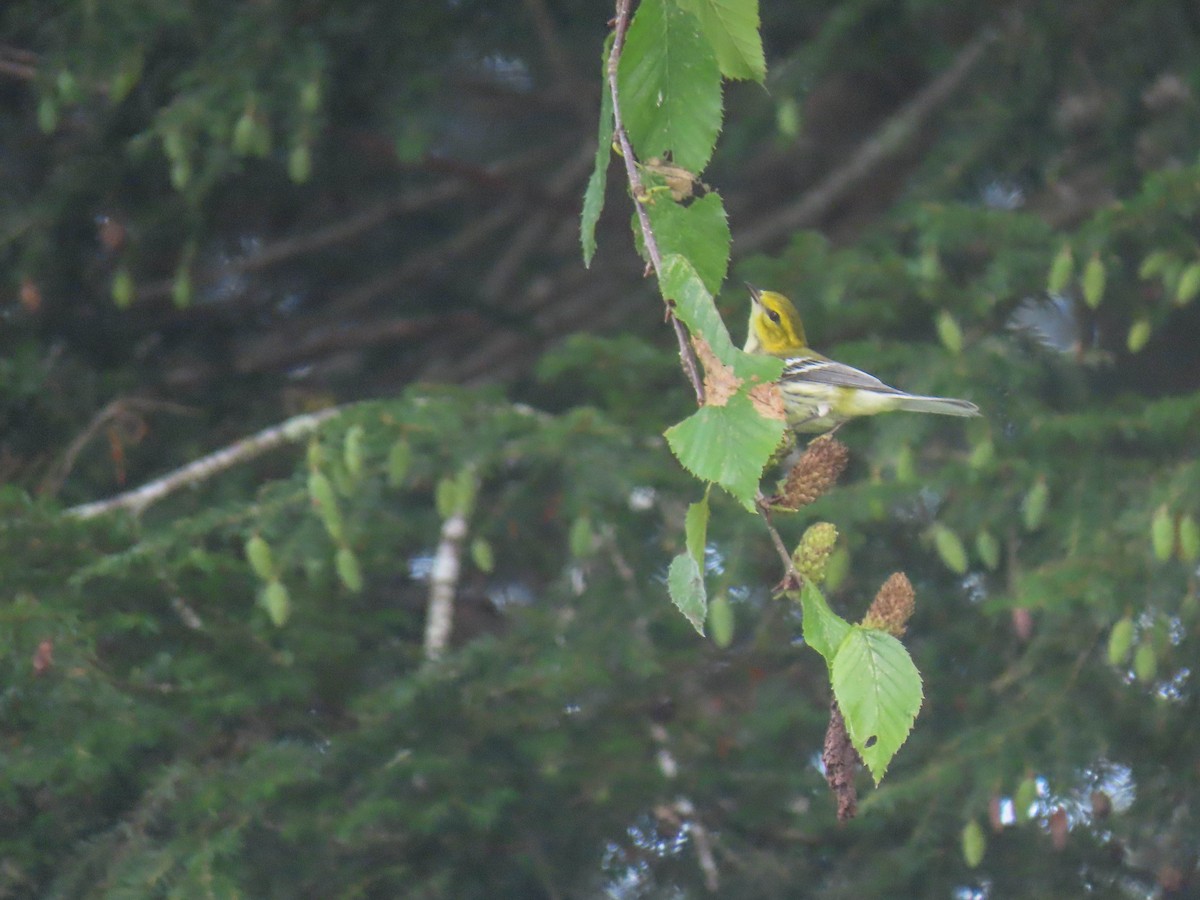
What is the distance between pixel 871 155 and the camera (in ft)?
16.1

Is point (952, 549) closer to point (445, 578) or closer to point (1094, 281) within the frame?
point (1094, 281)

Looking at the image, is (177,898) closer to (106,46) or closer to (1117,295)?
(106,46)

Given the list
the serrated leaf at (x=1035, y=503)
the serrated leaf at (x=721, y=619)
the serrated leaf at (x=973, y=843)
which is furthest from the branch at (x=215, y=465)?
the serrated leaf at (x=973, y=843)

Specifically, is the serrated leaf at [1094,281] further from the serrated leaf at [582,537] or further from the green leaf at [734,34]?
the green leaf at [734,34]

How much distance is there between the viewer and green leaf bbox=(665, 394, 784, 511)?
149cm

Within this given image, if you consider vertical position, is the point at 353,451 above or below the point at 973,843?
above

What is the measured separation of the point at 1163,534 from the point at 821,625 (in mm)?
1701

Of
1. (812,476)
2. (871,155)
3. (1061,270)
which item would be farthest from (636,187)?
(871,155)

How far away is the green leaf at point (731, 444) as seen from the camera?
4.90ft

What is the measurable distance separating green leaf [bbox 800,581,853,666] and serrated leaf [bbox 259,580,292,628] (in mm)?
1838

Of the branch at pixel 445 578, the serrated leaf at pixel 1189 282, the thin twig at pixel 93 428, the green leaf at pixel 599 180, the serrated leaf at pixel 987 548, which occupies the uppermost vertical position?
the green leaf at pixel 599 180

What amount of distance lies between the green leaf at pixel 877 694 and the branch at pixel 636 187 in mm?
307

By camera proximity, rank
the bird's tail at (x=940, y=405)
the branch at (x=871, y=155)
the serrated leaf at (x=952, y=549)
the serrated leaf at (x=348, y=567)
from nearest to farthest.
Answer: the bird's tail at (x=940, y=405)
the serrated leaf at (x=348, y=567)
the serrated leaf at (x=952, y=549)
the branch at (x=871, y=155)

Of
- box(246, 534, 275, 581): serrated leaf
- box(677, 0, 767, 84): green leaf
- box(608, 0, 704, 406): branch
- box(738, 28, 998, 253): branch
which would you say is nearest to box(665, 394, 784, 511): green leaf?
box(608, 0, 704, 406): branch
